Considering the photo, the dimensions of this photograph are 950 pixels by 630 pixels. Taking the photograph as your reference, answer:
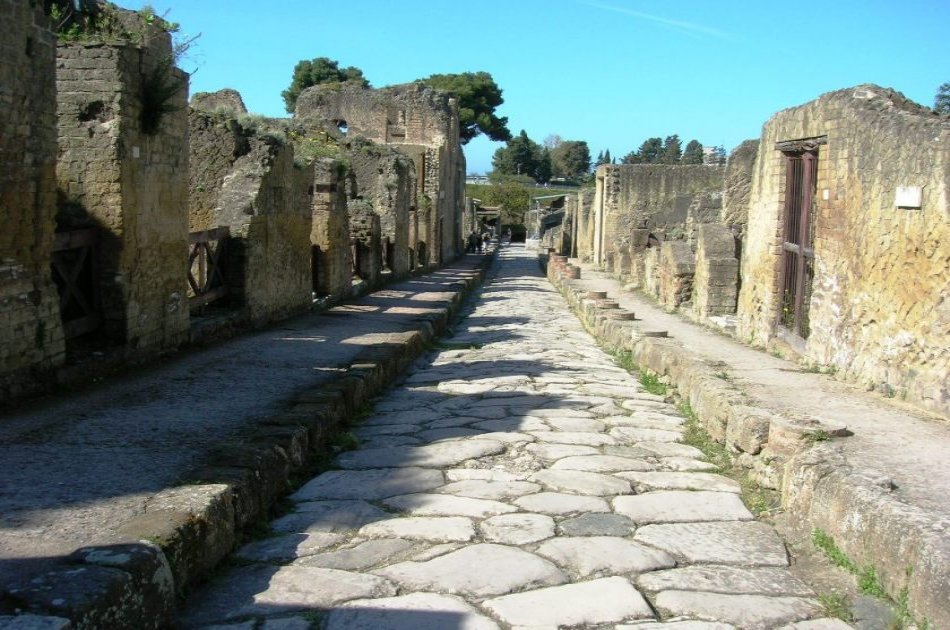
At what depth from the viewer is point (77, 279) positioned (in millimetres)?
6922

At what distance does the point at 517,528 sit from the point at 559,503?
441 millimetres

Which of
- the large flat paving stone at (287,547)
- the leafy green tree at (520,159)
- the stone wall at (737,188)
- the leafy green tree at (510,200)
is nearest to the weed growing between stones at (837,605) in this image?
the large flat paving stone at (287,547)

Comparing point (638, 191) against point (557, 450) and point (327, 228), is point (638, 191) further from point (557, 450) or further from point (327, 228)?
point (557, 450)

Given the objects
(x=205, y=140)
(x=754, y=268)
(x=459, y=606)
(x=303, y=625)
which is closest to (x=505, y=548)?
(x=459, y=606)

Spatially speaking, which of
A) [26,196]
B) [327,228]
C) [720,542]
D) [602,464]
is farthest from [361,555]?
[327,228]

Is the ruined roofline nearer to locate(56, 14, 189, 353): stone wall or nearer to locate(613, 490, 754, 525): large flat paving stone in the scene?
locate(613, 490, 754, 525): large flat paving stone

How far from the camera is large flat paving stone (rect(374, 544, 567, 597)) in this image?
3.40 m

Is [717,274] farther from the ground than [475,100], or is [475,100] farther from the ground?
[475,100]

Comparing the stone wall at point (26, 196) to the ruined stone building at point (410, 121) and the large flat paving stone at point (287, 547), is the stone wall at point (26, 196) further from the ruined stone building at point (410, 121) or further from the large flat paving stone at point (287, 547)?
the ruined stone building at point (410, 121)

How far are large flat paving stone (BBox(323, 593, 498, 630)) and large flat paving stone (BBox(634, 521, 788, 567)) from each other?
1.05 metres

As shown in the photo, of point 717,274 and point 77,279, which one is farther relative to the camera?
point 717,274

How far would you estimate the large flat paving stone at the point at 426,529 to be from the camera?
396 centimetres

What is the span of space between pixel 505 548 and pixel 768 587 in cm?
102

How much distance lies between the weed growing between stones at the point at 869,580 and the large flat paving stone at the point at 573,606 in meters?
0.81
